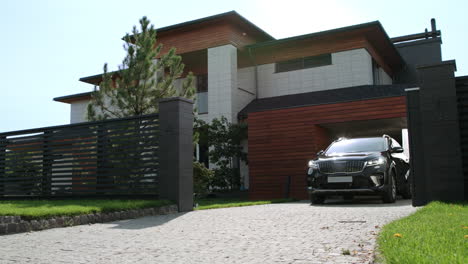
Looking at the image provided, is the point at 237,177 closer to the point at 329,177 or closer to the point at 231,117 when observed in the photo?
the point at 231,117

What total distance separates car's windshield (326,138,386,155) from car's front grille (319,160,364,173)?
2.16 ft

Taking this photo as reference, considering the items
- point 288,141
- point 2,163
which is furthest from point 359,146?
point 2,163

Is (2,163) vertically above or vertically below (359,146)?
below

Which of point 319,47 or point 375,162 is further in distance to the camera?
point 319,47

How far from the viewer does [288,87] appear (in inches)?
837

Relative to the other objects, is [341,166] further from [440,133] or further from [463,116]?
[463,116]

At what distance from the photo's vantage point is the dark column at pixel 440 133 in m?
8.06

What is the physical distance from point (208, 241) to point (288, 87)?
16927 mm

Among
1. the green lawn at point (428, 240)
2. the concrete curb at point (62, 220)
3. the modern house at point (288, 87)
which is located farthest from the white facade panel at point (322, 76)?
the green lawn at point (428, 240)

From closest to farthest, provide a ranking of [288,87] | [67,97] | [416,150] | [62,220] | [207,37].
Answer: [62,220] < [416,150] < [288,87] < [207,37] < [67,97]

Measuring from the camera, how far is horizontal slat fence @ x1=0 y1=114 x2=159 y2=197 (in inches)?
380

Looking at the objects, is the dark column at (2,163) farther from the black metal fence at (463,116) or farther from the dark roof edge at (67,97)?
the dark roof edge at (67,97)

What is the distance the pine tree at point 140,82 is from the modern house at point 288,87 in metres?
3.28

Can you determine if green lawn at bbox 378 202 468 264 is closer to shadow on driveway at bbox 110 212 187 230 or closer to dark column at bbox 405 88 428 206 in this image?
dark column at bbox 405 88 428 206
